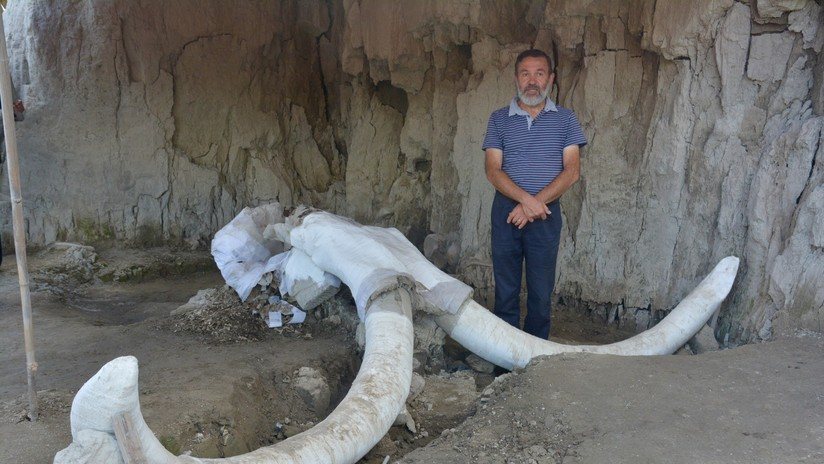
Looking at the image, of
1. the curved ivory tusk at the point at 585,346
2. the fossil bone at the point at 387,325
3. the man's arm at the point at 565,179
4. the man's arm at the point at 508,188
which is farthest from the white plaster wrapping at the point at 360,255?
the man's arm at the point at 565,179

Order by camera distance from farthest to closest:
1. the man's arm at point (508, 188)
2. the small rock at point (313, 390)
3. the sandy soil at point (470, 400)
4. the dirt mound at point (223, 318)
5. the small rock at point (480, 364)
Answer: the dirt mound at point (223, 318), the small rock at point (480, 364), the man's arm at point (508, 188), the small rock at point (313, 390), the sandy soil at point (470, 400)

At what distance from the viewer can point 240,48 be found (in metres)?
6.50

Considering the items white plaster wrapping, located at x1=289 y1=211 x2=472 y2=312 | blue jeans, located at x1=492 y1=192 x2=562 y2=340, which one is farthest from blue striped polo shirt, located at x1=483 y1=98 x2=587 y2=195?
white plaster wrapping, located at x1=289 y1=211 x2=472 y2=312

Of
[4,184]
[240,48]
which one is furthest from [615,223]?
[4,184]

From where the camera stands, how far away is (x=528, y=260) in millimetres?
3420

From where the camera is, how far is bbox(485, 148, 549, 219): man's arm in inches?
126

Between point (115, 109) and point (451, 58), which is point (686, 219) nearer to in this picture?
point (451, 58)

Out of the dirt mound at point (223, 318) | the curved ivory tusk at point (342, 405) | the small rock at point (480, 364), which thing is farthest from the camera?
the dirt mound at point (223, 318)

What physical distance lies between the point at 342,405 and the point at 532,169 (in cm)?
165

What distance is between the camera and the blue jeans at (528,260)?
131 inches

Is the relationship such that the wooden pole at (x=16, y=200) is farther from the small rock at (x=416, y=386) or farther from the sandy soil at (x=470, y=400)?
the small rock at (x=416, y=386)

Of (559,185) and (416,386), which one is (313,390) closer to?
(416,386)

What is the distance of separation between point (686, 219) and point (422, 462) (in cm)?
242

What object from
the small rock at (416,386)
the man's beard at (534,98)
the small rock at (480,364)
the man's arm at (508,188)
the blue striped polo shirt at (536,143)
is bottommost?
the small rock at (480,364)
